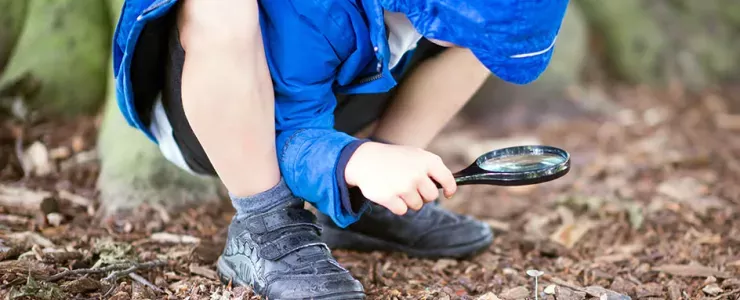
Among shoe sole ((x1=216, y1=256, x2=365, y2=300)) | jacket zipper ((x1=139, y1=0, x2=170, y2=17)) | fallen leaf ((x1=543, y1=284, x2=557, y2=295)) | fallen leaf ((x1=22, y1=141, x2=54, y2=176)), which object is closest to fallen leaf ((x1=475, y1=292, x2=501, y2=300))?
fallen leaf ((x1=543, y1=284, x2=557, y2=295))

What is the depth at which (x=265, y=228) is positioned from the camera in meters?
1.49

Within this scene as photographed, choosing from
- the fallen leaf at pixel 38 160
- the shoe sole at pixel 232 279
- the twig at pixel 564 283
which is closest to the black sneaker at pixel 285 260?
the shoe sole at pixel 232 279

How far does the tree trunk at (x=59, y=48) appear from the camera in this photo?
236 cm

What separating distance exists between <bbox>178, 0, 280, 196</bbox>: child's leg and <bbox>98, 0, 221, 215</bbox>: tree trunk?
570mm

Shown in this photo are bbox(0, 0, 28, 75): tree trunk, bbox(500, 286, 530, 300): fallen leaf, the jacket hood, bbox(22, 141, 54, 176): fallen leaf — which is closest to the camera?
the jacket hood

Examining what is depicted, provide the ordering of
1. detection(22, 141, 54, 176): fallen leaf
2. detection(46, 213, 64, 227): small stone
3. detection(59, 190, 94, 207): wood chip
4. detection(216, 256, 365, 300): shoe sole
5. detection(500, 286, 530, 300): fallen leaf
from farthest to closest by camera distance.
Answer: detection(22, 141, 54, 176): fallen leaf → detection(59, 190, 94, 207): wood chip → detection(46, 213, 64, 227): small stone → detection(500, 286, 530, 300): fallen leaf → detection(216, 256, 365, 300): shoe sole

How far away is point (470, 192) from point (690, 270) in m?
0.76

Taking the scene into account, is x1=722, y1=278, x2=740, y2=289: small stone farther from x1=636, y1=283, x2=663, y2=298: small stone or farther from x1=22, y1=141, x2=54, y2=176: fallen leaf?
x1=22, y1=141, x2=54, y2=176: fallen leaf

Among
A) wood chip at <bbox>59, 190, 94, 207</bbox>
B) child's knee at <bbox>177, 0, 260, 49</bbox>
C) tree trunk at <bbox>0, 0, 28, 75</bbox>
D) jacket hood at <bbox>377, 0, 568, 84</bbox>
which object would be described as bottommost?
wood chip at <bbox>59, 190, 94, 207</bbox>

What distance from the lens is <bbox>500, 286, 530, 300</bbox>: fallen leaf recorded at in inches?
59.5

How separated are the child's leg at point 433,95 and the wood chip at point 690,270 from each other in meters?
0.55

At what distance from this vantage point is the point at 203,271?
1.62 m

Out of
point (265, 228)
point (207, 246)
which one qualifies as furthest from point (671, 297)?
point (207, 246)

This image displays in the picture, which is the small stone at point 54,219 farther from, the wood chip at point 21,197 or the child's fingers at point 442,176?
the child's fingers at point 442,176
